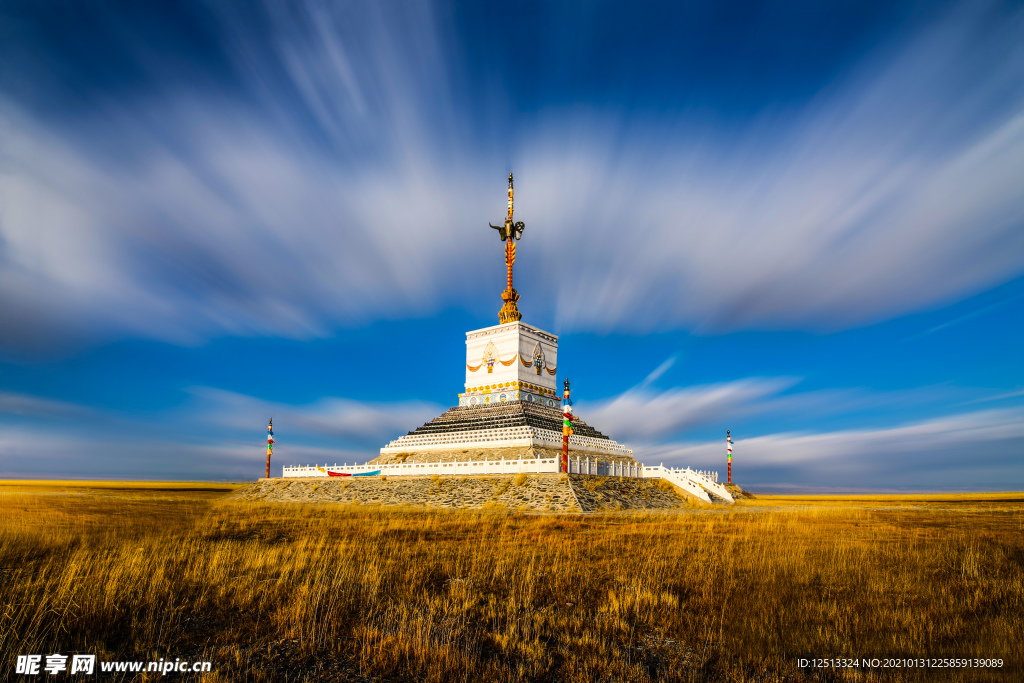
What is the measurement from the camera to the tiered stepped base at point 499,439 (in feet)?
141

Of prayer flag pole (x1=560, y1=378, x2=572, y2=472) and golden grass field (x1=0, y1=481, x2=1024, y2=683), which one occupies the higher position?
prayer flag pole (x1=560, y1=378, x2=572, y2=472)

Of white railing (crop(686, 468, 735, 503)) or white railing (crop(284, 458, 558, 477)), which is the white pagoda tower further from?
white railing (crop(686, 468, 735, 503))

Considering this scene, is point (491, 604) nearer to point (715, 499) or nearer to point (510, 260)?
point (715, 499)

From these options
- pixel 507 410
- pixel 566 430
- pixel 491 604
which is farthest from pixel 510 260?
pixel 491 604

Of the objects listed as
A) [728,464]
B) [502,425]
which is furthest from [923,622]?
[728,464]

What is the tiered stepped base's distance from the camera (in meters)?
43.1

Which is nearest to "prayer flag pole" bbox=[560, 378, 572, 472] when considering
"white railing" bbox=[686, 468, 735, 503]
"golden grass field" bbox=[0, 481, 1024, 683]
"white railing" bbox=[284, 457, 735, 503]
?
"white railing" bbox=[284, 457, 735, 503]

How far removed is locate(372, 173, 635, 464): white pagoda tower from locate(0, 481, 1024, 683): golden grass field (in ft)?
93.2

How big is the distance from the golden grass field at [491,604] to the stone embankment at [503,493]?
15139mm

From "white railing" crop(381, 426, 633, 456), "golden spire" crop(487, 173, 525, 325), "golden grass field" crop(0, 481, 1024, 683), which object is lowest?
"golden grass field" crop(0, 481, 1024, 683)

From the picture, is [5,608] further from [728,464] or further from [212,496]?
[728,464]

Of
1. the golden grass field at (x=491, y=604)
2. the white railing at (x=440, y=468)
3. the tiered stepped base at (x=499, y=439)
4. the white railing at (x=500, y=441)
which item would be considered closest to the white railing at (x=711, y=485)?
the tiered stepped base at (x=499, y=439)

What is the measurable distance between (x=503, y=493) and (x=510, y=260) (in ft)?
133

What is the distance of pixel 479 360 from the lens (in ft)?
Answer: 201
